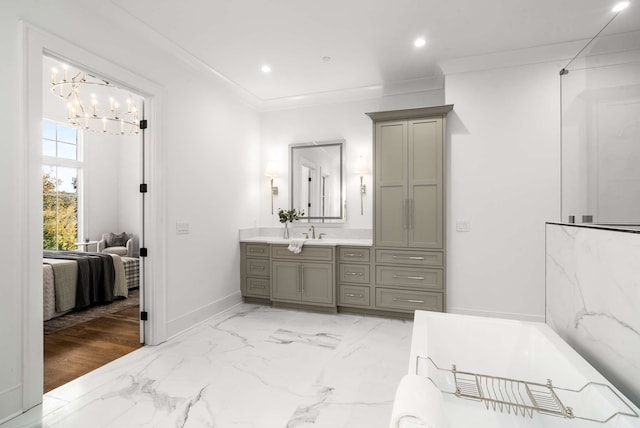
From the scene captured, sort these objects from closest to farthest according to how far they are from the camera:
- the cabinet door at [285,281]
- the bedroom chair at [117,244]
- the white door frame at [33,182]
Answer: the white door frame at [33,182], the cabinet door at [285,281], the bedroom chair at [117,244]

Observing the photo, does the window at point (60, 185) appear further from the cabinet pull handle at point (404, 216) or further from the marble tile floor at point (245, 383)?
the cabinet pull handle at point (404, 216)

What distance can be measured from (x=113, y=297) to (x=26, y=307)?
2.57 m

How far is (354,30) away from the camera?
8.96 feet

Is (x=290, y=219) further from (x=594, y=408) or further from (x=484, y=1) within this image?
(x=594, y=408)

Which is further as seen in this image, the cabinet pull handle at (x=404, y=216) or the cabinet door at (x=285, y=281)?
the cabinet door at (x=285, y=281)

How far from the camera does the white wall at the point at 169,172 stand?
184 centimetres

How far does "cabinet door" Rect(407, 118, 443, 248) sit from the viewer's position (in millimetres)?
3348

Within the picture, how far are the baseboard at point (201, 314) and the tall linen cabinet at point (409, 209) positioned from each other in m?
1.77

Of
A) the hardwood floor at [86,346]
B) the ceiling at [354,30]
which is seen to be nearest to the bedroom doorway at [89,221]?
the hardwood floor at [86,346]

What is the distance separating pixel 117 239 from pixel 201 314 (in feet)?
12.0

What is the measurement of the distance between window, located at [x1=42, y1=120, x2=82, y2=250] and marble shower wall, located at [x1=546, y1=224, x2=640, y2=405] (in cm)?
689

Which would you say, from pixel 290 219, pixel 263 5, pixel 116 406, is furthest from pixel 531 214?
pixel 116 406

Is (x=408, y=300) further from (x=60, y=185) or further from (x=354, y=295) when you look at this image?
(x=60, y=185)

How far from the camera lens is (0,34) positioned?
1.78 m
